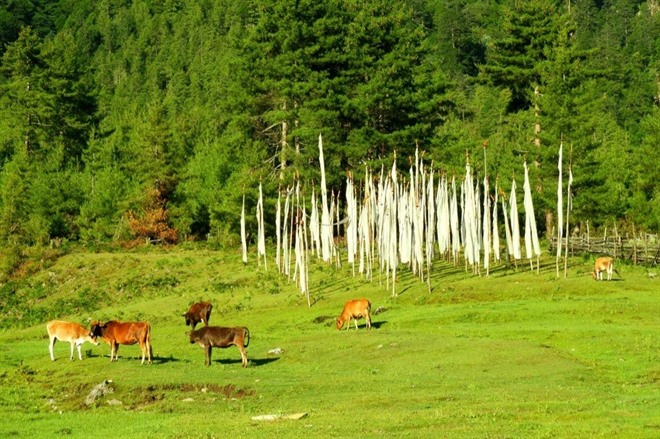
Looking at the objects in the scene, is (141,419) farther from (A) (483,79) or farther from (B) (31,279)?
(A) (483,79)

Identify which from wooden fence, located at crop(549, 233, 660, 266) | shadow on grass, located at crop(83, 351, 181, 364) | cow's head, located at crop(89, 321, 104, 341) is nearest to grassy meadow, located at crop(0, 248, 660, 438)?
shadow on grass, located at crop(83, 351, 181, 364)

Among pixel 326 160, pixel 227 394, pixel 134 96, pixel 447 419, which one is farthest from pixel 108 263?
pixel 134 96

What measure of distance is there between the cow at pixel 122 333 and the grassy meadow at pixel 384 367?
0.69 meters

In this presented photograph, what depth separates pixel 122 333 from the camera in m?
34.2

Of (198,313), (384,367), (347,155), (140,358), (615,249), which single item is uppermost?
(347,155)

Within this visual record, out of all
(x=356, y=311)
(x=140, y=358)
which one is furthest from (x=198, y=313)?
(x=140, y=358)

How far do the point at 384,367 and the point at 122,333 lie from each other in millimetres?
9162

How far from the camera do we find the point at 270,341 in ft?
132

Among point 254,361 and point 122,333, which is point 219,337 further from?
point 122,333

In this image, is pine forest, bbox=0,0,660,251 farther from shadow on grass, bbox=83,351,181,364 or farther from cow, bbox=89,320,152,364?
cow, bbox=89,320,152,364

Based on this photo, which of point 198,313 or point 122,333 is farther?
point 198,313

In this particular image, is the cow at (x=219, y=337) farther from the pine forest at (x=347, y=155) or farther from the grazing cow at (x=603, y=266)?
the pine forest at (x=347, y=155)

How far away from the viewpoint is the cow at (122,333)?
3388 cm

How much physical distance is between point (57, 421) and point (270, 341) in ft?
51.4
